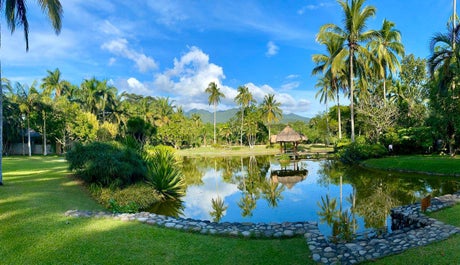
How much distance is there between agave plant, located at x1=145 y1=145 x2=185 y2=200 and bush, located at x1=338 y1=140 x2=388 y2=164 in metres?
15.6

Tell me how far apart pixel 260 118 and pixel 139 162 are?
136 feet

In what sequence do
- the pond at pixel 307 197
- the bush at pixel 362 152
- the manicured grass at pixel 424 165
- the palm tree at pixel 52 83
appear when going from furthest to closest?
the palm tree at pixel 52 83 → the bush at pixel 362 152 → the manicured grass at pixel 424 165 → the pond at pixel 307 197

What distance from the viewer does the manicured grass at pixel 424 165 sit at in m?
13.7

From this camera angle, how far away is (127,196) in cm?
956

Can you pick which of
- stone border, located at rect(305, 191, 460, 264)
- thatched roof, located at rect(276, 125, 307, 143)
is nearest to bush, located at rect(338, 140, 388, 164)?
thatched roof, located at rect(276, 125, 307, 143)

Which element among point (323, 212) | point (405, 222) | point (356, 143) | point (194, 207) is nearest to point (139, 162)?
point (194, 207)

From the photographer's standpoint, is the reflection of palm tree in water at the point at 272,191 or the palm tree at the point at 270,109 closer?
the reflection of palm tree in water at the point at 272,191

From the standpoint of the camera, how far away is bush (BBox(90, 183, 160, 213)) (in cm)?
915

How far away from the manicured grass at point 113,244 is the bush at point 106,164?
3.24 m

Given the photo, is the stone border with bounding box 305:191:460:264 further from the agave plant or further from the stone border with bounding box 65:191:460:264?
the agave plant

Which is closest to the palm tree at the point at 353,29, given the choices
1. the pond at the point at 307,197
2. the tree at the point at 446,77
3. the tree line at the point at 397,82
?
the tree line at the point at 397,82

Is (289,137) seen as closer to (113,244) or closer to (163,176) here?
(163,176)

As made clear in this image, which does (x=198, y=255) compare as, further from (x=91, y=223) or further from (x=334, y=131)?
(x=334, y=131)

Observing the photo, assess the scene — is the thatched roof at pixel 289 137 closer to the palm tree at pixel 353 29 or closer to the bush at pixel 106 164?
the palm tree at pixel 353 29
